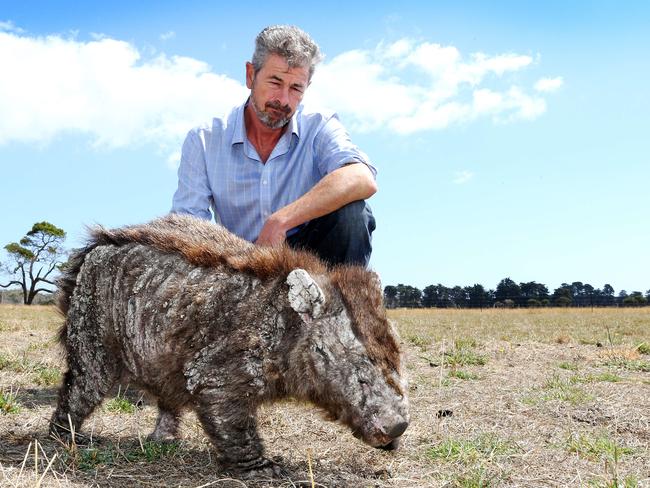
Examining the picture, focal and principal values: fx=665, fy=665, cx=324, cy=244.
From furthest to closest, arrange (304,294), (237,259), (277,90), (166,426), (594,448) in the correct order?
(277,90)
(166,426)
(594,448)
(237,259)
(304,294)

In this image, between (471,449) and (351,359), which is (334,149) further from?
(471,449)

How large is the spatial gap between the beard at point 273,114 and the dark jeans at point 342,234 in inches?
30.8

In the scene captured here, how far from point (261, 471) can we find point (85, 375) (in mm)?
1355

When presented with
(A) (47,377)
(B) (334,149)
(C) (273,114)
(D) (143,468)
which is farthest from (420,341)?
(D) (143,468)

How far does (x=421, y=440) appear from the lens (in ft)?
13.7

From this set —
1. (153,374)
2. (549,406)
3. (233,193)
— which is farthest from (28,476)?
(549,406)

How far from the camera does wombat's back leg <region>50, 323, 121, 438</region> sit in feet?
13.0

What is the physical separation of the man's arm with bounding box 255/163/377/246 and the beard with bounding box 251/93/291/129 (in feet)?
2.17

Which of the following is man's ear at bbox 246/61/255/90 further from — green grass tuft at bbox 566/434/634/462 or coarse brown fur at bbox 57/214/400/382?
green grass tuft at bbox 566/434/634/462

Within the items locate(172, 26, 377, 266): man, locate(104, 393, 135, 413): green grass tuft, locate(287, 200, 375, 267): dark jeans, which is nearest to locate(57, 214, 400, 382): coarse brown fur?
locate(172, 26, 377, 266): man

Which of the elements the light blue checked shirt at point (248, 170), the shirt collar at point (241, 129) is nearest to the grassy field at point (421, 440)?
the light blue checked shirt at point (248, 170)

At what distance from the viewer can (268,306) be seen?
3.37 meters

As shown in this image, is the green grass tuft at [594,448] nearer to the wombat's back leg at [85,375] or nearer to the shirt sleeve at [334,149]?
the shirt sleeve at [334,149]

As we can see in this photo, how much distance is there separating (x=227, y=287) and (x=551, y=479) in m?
1.93
